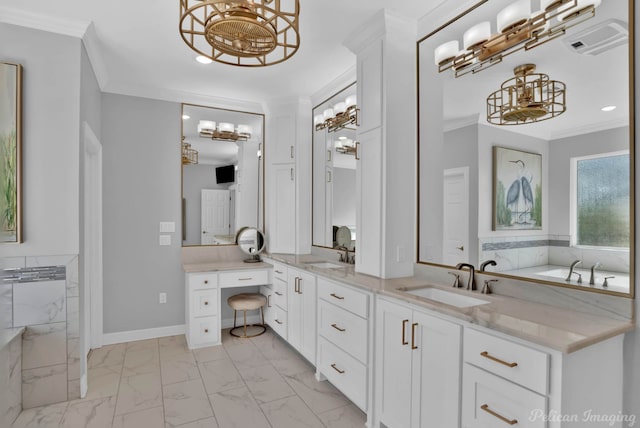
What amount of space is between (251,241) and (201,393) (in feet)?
5.92

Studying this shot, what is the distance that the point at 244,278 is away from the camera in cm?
371

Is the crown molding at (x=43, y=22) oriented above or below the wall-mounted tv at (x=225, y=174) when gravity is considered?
above

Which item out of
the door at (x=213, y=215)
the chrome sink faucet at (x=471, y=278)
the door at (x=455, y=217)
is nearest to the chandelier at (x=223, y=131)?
the door at (x=213, y=215)

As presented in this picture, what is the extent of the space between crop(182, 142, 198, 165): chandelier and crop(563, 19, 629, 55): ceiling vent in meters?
3.42

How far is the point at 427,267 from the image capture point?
8.02 feet

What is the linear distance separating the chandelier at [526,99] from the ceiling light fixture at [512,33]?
14 cm

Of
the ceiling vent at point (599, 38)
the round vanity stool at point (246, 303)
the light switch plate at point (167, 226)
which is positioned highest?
the ceiling vent at point (599, 38)

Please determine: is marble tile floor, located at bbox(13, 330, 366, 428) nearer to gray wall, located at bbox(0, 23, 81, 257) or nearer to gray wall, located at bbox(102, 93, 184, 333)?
gray wall, located at bbox(102, 93, 184, 333)

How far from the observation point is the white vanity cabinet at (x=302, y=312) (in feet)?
9.43

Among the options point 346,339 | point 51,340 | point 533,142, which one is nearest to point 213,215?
point 51,340

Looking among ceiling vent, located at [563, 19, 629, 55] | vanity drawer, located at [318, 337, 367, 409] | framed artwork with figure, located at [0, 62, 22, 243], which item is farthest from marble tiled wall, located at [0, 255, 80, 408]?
ceiling vent, located at [563, 19, 629, 55]

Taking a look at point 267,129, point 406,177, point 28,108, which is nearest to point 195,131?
point 267,129

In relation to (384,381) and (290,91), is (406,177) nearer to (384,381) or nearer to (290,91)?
(384,381)

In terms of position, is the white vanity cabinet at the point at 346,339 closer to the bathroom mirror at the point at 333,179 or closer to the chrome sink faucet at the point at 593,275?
the bathroom mirror at the point at 333,179
